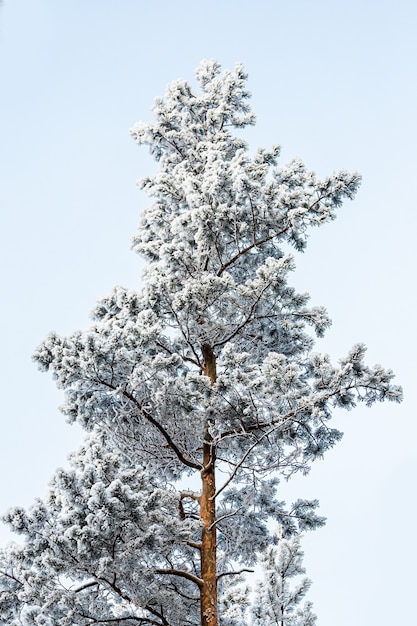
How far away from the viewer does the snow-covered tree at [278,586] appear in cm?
916

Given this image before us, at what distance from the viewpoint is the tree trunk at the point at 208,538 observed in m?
8.72

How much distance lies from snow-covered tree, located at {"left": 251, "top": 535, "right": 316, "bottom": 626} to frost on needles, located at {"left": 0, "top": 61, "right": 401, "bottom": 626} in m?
0.07

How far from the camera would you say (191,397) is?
8.88 m

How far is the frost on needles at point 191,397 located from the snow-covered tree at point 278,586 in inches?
2.7

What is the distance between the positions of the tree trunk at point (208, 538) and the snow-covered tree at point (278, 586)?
697 mm

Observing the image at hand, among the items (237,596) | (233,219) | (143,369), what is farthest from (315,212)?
(237,596)

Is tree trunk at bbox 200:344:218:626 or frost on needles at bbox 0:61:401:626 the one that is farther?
tree trunk at bbox 200:344:218:626

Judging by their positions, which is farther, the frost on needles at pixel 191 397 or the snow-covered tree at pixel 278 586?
the snow-covered tree at pixel 278 586

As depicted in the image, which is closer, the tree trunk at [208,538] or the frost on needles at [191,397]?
the frost on needles at [191,397]

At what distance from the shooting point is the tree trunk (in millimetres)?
8719

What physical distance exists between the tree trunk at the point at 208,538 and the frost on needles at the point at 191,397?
2cm

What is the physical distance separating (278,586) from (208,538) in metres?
1.13

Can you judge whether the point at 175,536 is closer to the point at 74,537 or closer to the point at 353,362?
the point at 74,537

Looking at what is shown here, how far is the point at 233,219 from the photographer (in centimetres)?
1039
